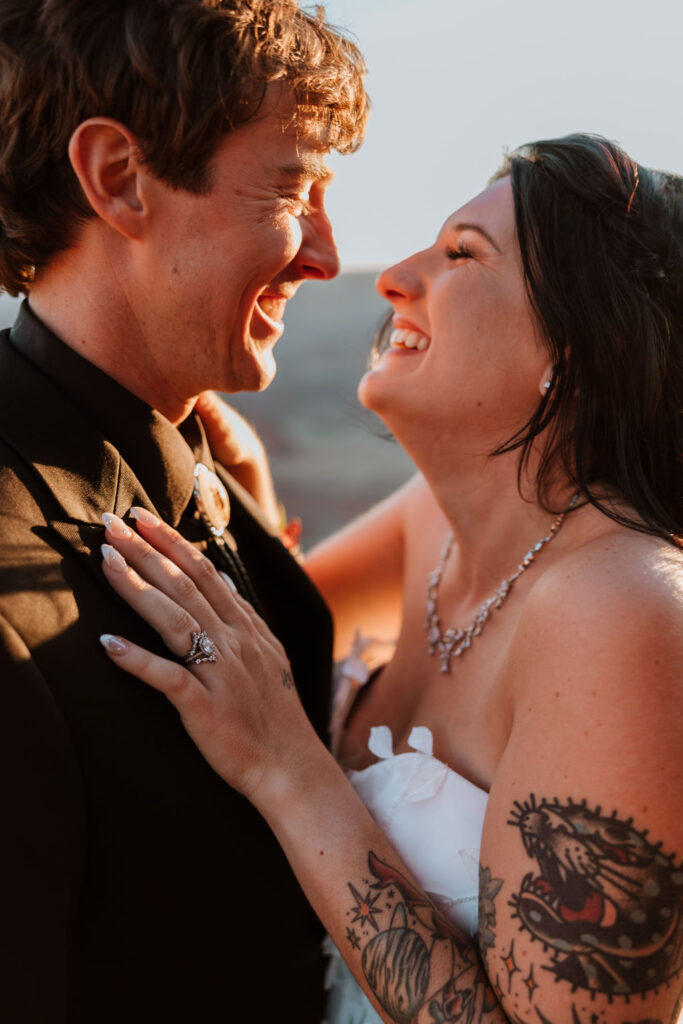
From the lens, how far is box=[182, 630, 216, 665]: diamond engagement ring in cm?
184

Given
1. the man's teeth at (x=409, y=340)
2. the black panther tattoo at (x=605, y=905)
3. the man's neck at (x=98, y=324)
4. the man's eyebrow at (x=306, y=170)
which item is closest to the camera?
the black panther tattoo at (x=605, y=905)

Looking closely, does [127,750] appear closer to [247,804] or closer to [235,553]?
[247,804]

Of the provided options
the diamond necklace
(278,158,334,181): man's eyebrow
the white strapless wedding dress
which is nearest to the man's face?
(278,158,334,181): man's eyebrow

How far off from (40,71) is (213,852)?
154cm

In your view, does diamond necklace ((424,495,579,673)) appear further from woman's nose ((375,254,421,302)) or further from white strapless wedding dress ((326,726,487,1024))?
woman's nose ((375,254,421,302))

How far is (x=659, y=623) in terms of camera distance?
1.77 metres

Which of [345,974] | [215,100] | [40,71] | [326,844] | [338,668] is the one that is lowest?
[345,974]

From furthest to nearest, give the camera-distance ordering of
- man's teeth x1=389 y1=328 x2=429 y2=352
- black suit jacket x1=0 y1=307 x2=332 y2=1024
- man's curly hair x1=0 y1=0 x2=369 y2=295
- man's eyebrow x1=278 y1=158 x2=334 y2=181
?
1. man's teeth x1=389 y1=328 x2=429 y2=352
2. man's eyebrow x1=278 y1=158 x2=334 y2=181
3. man's curly hair x1=0 y1=0 x2=369 y2=295
4. black suit jacket x1=0 y1=307 x2=332 y2=1024

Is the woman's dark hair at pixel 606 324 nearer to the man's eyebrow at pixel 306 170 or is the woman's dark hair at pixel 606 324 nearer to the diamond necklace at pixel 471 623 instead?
the diamond necklace at pixel 471 623

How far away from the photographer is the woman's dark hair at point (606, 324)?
2.30 m

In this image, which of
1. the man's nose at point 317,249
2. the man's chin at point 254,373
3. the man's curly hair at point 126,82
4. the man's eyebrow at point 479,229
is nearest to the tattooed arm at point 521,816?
the man's chin at point 254,373

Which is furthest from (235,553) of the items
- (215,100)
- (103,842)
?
(215,100)

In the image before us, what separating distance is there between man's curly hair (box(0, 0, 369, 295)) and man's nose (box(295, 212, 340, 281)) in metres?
0.37

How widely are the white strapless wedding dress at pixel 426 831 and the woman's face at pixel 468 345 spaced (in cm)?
76
